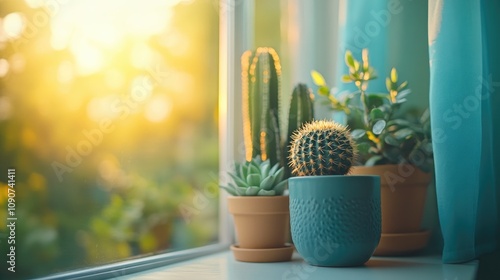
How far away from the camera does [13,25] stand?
1.06 m

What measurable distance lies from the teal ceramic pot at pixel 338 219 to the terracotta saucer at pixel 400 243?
0.56ft

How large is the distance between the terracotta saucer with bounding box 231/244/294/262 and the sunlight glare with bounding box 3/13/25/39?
25.8 inches

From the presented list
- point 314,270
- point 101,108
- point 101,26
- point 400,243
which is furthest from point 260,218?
point 101,26

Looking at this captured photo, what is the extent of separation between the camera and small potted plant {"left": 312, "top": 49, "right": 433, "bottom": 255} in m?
1.35

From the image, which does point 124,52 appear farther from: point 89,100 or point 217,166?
point 217,166

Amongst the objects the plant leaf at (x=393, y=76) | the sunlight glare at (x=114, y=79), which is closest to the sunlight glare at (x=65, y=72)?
the sunlight glare at (x=114, y=79)

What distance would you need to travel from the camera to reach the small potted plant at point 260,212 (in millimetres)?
1305

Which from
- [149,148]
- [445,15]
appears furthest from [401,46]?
[149,148]

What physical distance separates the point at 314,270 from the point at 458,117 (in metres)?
0.44

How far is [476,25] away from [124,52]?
2.73 ft

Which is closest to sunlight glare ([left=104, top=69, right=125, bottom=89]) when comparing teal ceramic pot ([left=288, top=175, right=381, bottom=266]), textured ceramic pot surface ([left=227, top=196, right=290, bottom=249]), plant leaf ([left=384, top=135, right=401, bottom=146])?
textured ceramic pot surface ([left=227, top=196, right=290, bottom=249])

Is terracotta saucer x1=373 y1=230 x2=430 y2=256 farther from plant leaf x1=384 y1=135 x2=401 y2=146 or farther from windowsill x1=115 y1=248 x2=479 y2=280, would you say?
plant leaf x1=384 y1=135 x2=401 y2=146

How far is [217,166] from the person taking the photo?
5.50 feet

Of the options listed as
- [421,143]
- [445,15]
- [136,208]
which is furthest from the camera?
[136,208]
